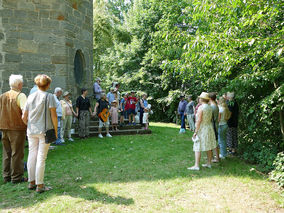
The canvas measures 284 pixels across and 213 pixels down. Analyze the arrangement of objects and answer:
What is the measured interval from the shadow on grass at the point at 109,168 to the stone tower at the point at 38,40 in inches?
124

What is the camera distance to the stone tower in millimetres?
8812

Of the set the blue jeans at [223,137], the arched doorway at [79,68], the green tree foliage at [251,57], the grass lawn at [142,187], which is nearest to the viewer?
the grass lawn at [142,187]

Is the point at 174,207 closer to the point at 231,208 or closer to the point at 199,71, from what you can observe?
the point at 231,208

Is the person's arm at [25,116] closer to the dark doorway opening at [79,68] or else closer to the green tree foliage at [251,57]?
the green tree foliage at [251,57]

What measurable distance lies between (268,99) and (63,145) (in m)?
6.19

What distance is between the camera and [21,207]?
3693 millimetres

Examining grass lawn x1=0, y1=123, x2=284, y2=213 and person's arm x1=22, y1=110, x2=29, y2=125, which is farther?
person's arm x1=22, y1=110, x2=29, y2=125

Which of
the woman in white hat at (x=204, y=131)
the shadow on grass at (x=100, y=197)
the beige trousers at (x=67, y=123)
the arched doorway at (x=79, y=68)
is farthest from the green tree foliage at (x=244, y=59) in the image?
the arched doorway at (x=79, y=68)

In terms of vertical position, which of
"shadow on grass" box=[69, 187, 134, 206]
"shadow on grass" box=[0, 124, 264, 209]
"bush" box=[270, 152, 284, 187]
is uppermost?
"bush" box=[270, 152, 284, 187]

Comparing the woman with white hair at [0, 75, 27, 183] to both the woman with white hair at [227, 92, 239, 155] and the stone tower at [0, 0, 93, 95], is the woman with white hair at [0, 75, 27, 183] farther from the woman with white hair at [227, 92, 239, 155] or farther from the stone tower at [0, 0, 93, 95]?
the woman with white hair at [227, 92, 239, 155]

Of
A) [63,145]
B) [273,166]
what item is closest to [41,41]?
[63,145]

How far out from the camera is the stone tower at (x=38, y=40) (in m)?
8.81

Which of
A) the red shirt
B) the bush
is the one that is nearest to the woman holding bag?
the bush

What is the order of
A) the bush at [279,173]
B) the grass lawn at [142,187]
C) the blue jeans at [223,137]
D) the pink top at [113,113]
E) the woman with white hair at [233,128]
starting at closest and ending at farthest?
the grass lawn at [142,187]
the bush at [279,173]
the blue jeans at [223,137]
the woman with white hair at [233,128]
the pink top at [113,113]
